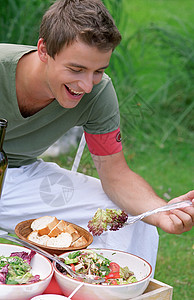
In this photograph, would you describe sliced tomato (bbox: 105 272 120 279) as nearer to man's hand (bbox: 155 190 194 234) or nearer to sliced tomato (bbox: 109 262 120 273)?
sliced tomato (bbox: 109 262 120 273)

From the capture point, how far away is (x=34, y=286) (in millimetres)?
1250

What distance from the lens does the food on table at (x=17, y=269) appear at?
4.21ft

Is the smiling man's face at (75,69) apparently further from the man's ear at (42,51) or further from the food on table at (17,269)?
the food on table at (17,269)

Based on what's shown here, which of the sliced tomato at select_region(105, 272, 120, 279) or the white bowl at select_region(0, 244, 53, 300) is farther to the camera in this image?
the sliced tomato at select_region(105, 272, 120, 279)

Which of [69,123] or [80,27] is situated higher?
[80,27]

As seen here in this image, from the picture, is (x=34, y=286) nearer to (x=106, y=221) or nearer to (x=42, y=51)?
(x=106, y=221)

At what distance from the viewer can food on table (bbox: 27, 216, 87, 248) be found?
1.56 metres

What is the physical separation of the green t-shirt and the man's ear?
152mm

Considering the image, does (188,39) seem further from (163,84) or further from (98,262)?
(98,262)

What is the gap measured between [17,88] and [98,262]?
2.95 feet

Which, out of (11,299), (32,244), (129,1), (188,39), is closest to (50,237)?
(32,244)

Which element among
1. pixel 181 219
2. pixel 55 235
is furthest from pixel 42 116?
pixel 181 219

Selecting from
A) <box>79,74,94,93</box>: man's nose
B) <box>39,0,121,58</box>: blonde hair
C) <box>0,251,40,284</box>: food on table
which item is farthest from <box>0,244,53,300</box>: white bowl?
<box>39,0,121,58</box>: blonde hair

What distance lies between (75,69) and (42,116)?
424 mm
